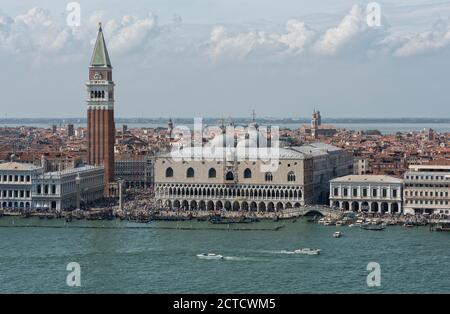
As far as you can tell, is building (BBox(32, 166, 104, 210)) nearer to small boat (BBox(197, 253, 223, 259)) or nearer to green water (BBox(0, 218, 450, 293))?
green water (BBox(0, 218, 450, 293))

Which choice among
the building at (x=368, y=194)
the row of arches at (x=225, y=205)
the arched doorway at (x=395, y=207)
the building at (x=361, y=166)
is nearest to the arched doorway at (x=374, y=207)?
the building at (x=368, y=194)


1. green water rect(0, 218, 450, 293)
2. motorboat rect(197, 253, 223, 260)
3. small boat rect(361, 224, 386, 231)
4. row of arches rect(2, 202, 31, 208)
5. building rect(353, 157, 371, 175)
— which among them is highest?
building rect(353, 157, 371, 175)

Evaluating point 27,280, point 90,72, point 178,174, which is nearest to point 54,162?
point 90,72

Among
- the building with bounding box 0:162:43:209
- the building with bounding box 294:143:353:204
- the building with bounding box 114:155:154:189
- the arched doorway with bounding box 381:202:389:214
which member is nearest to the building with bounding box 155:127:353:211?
the building with bounding box 294:143:353:204

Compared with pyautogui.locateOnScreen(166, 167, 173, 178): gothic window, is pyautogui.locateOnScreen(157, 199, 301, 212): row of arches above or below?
below

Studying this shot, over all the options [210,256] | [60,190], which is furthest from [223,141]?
[210,256]

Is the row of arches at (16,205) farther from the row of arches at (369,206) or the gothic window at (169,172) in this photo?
the row of arches at (369,206)

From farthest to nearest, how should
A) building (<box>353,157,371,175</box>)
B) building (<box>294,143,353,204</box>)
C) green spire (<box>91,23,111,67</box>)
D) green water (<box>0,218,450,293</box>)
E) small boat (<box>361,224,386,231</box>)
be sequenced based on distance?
building (<box>353,157,371,175</box>)
green spire (<box>91,23,111,67</box>)
building (<box>294,143,353,204</box>)
small boat (<box>361,224,386,231</box>)
green water (<box>0,218,450,293</box>)
